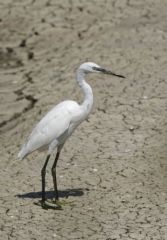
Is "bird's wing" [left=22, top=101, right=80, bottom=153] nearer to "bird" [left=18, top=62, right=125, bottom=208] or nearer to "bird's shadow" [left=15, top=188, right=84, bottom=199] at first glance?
"bird" [left=18, top=62, right=125, bottom=208]

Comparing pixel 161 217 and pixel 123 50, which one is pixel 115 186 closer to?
pixel 161 217

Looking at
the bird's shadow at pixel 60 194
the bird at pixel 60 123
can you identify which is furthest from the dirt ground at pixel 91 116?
the bird at pixel 60 123

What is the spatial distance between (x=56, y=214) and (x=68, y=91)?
2.95 meters

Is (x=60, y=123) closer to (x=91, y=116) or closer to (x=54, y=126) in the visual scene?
(x=54, y=126)

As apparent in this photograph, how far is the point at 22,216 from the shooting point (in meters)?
7.26

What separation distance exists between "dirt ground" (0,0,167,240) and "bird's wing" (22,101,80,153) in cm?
55

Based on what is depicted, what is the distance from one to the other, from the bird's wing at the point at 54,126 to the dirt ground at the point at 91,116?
546 mm

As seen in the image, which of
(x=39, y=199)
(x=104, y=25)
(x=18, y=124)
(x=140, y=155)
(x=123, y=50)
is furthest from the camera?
(x=104, y=25)

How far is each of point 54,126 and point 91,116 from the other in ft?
6.50

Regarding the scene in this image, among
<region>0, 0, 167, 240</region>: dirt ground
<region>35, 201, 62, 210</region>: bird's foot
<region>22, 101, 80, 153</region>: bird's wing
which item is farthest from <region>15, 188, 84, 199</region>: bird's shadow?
<region>22, 101, 80, 153</region>: bird's wing

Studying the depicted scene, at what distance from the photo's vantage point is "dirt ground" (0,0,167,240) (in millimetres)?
7199

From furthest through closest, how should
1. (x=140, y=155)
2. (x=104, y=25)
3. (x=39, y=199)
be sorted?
(x=104, y=25) < (x=140, y=155) < (x=39, y=199)

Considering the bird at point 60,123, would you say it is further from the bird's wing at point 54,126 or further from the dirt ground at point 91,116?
the dirt ground at point 91,116

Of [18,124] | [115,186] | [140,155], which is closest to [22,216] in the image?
[115,186]
